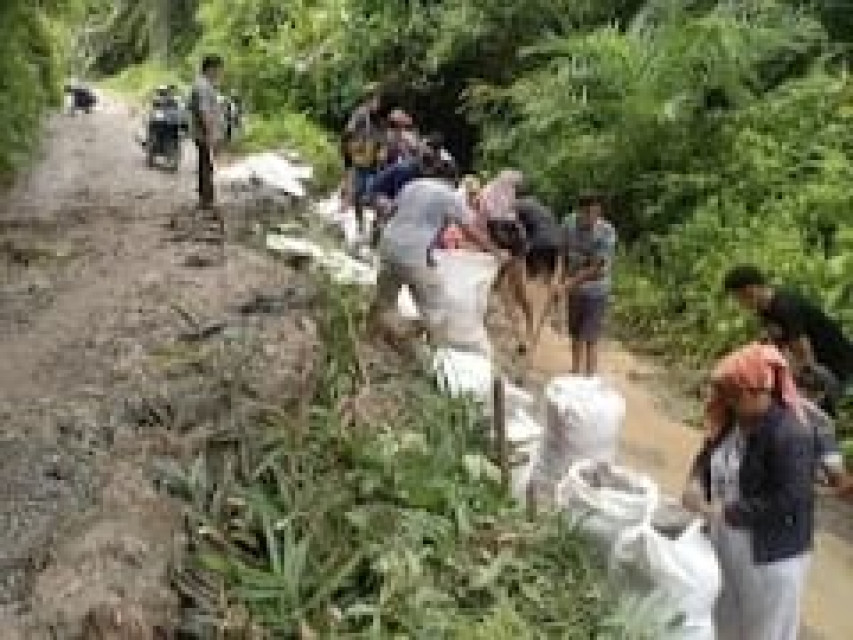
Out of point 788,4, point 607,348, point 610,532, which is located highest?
point 788,4

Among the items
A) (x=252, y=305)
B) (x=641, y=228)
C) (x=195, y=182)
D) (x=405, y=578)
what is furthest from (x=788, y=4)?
(x=405, y=578)

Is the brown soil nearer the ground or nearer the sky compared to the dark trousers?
nearer the ground

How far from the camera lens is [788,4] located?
16.3 meters

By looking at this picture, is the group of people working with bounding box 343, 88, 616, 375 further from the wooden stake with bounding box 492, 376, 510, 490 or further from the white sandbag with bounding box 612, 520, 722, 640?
the white sandbag with bounding box 612, 520, 722, 640

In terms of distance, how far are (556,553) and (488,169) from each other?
12.1m

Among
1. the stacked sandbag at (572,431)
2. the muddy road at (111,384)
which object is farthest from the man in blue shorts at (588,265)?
the stacked sandbag at (572,431)

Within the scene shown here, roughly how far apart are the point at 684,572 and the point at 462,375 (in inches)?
112

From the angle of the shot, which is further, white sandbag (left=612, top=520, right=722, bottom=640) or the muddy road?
white sandbag (left=612, top=520, right=722, bottom=640)

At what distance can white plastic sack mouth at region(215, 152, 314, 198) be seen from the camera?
Answer: 15914mm

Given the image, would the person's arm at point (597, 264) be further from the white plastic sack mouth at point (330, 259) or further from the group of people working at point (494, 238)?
the white plastic sack mouth at point (330, 259)

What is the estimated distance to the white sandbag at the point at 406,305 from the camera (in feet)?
32.2

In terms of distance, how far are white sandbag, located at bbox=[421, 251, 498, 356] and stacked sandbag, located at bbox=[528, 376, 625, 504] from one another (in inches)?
65.6

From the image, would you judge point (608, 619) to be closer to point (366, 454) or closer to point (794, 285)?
point (366, 454)

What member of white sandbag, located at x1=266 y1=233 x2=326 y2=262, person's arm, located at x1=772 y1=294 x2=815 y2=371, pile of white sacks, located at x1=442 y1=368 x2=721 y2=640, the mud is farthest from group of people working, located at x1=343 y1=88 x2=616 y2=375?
person's arm, located at x1=772 y1=294 x2=815 y2=371
